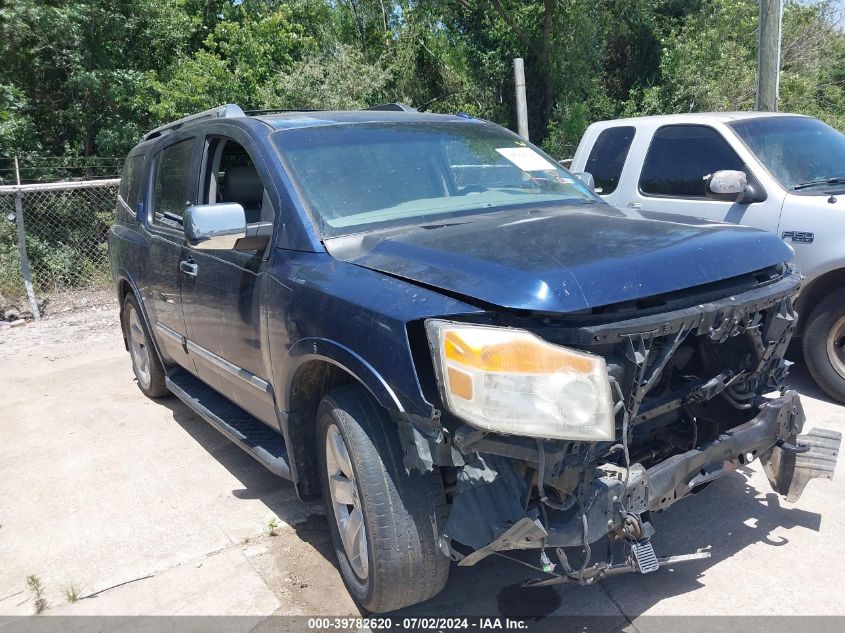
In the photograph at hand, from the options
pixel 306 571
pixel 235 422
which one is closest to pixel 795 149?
pixel 235 422

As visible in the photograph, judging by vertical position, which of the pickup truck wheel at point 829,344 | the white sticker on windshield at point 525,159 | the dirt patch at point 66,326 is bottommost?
the dirt patch at point 66,326

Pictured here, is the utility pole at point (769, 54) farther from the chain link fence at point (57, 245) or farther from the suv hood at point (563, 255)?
the chain link fence at point (57, 245)

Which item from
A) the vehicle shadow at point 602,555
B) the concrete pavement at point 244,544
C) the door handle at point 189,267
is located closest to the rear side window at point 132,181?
the door handle at point 189,267

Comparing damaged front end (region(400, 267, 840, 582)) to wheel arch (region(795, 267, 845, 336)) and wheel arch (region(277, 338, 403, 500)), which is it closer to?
wheel arch (region(277, 338, 403, 500))

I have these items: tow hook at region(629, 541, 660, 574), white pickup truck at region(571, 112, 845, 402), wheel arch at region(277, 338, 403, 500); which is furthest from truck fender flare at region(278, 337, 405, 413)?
white pickup truck at region(571, 112, 845, 402)

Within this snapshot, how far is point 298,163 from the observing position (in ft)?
11.4

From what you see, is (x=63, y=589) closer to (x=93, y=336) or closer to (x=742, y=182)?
(x=742, y=182)

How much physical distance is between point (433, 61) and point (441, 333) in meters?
17.0

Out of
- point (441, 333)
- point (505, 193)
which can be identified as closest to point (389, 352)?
point (441, 333)

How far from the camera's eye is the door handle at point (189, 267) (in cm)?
407

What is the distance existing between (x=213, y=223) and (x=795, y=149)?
441cm

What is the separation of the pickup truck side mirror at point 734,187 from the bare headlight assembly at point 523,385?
3313 mm

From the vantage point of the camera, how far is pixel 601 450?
2.43m

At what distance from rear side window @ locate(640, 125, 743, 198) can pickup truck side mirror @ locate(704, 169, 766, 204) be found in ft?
0.73
